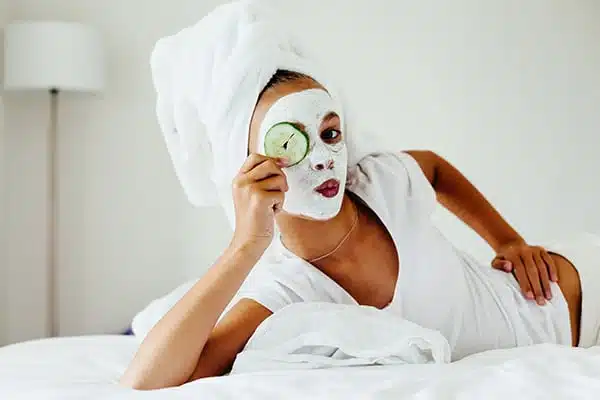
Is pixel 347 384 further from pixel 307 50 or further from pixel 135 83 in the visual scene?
pixel 135 83

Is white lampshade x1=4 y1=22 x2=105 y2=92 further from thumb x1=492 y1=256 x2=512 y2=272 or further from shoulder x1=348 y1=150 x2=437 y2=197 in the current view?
thumb x1=492 y1=256 x2=512 y2=272

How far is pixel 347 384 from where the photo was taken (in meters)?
0.92

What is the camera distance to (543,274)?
141 centimetres

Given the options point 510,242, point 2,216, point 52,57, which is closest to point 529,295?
point 510,242

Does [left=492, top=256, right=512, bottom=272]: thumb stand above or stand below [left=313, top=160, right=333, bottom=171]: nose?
below

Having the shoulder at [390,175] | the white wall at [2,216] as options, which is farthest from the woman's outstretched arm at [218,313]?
the white wall at [2,216]

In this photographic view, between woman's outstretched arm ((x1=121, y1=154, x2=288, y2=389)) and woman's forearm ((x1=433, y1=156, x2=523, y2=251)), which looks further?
woman's forearm ((x1=433, y1=156, x2=523, y2=251))

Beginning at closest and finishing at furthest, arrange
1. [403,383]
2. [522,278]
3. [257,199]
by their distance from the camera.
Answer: [403,383]
[257,199]
[522,278]

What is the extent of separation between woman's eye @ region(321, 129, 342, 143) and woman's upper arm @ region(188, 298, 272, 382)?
0.90ft

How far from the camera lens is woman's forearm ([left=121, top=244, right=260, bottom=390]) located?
1.12 m

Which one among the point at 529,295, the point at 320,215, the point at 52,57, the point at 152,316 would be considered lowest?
the point at 152,316

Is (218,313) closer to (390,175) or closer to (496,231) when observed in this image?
(390,175)

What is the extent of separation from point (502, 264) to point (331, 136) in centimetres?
40

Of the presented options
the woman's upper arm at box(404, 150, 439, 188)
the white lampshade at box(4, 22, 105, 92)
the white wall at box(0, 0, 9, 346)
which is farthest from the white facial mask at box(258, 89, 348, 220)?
the white wall at box(0, 0, 9, 346)
